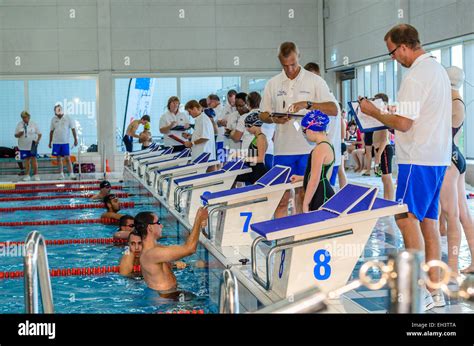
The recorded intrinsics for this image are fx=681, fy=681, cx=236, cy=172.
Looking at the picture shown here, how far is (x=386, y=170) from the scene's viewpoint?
7.46m

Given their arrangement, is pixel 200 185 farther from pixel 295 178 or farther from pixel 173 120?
pixel 173 120

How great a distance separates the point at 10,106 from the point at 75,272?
543 inches

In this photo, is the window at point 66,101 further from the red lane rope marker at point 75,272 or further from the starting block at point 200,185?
the red lane rope marker at point 75,272

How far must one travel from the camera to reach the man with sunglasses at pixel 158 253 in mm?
4664

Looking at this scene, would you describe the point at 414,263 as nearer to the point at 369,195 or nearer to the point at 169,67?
the point at 369,195

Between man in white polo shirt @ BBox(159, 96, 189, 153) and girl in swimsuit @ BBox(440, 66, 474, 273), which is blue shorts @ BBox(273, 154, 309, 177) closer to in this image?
girl in swimsuit @ BBox(440, 66, 474, 273)

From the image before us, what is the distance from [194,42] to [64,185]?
623cm

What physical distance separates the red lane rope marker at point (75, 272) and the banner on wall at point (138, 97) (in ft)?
43.9

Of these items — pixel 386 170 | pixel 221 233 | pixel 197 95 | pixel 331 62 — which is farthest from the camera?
pixel 197 95

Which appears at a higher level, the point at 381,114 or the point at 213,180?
the point at 381,114

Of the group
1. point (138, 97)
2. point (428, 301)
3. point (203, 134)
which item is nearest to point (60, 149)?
point (138, 97)

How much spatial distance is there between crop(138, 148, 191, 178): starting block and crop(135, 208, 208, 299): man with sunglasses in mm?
5138

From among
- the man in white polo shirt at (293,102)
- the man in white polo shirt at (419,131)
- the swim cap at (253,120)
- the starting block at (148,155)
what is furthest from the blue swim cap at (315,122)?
the starting block at (148,155)
